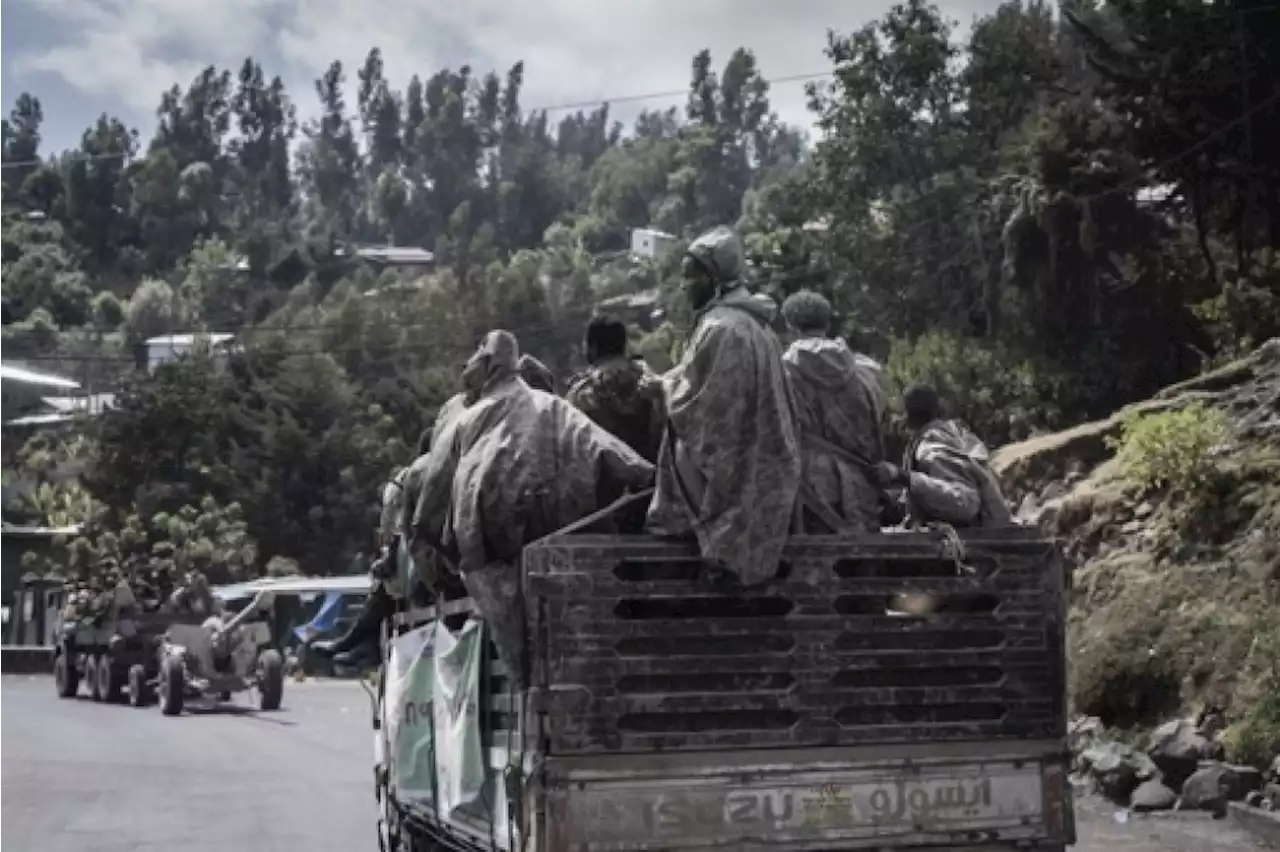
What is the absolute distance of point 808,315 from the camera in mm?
7773

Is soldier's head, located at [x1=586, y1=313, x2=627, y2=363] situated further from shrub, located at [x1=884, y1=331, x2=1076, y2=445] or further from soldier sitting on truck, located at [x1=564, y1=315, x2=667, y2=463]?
shrub, located at [x1=884, y1=331, x2=1076, y2=445]

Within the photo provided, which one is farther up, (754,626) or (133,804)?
(754,626)

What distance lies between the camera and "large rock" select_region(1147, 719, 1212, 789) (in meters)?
13.1

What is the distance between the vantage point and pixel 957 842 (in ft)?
19.9

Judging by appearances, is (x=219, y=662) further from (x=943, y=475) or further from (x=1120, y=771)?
(x=943, y=475)

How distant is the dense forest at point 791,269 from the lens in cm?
2494

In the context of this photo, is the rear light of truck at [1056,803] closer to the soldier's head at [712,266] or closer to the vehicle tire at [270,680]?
the soldier's head at [712,266]

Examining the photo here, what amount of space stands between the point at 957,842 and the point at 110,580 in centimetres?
2915

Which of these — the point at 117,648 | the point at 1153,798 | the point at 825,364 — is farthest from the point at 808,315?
the point at 117,648

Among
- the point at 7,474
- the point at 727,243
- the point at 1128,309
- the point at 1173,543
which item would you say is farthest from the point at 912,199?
the point at 7,474

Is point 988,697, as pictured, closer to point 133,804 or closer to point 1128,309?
point 133,804

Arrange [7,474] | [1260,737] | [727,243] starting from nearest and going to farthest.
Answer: [727,243] < [1260,737] < [7,474]

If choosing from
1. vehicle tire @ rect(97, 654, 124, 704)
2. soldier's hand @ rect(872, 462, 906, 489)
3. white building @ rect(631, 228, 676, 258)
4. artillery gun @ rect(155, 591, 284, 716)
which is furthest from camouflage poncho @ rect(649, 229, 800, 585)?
white building @ rect(631, 228, 676, 258)

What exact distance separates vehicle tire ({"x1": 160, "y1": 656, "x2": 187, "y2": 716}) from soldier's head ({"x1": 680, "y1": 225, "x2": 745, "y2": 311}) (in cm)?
2136
